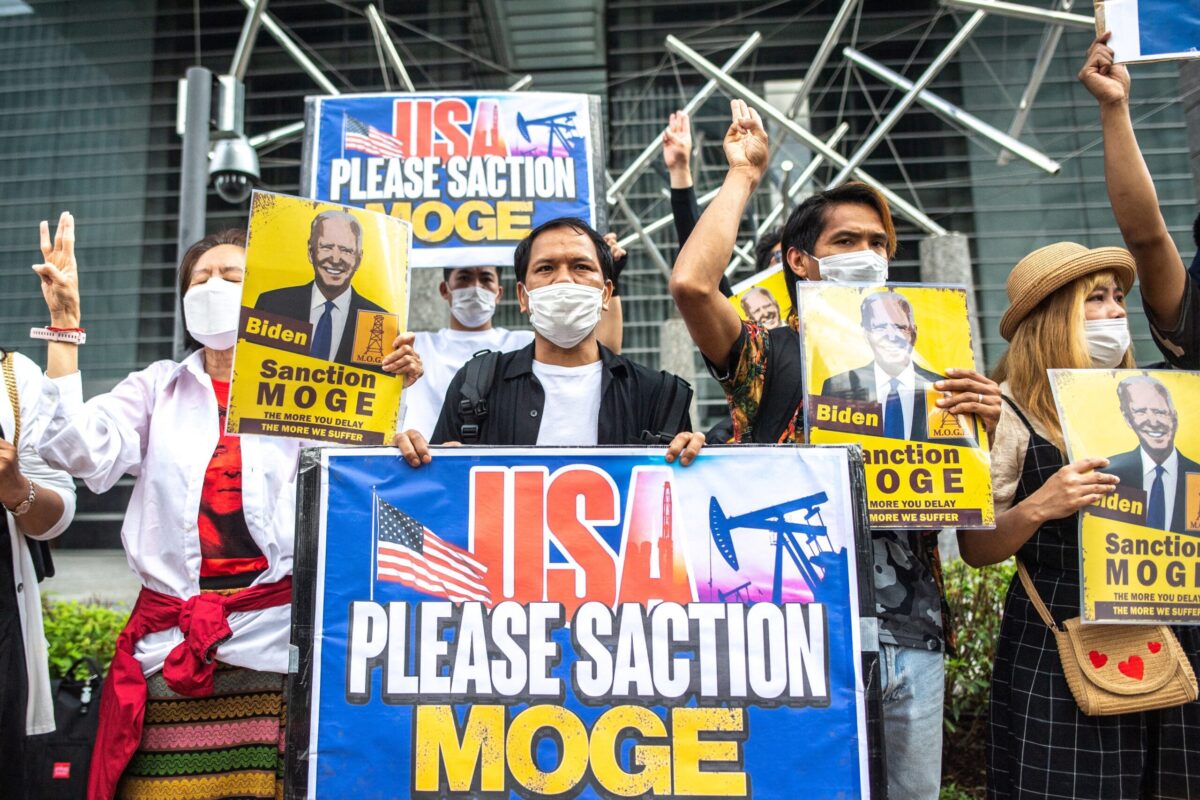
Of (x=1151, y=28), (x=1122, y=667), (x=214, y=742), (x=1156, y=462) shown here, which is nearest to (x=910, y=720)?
(x=1122, y=667)

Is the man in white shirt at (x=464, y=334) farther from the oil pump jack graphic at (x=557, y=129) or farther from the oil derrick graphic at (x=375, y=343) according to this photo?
the oil derrick graphic at (x=375, y=343)

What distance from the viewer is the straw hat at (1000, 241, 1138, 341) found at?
2.74m

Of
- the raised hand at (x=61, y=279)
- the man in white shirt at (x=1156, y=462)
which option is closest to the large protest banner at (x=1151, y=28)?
the man in white shirt at (x=1156, y=462)

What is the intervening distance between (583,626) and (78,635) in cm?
370

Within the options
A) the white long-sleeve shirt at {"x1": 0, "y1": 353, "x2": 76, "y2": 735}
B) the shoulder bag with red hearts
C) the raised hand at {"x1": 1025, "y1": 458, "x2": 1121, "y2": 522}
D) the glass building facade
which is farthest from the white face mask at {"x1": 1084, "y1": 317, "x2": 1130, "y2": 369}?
the glass building facade

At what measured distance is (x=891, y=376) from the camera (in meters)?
2.45

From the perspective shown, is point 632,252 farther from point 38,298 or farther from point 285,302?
point 285,302

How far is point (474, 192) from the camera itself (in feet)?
13.5

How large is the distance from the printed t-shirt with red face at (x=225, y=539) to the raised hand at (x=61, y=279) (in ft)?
1.91

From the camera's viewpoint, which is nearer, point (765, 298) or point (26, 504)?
point (26, 504)

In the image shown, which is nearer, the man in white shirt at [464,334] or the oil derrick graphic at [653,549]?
the oil derrick graphic at [653,549]

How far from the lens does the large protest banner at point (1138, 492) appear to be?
2494 mm

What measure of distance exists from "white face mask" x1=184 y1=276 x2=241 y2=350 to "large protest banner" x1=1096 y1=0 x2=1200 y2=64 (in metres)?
2.75

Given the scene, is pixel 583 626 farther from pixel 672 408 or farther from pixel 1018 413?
pixel 1018 413
